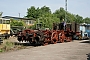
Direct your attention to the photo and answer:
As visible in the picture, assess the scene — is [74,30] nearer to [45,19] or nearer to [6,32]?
[6,32]

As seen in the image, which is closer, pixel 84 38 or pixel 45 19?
pixel 84 38

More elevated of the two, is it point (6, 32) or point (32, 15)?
point (32, 15)

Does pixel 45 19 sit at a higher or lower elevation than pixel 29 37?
higher

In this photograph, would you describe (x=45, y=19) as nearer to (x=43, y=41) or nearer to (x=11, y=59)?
(x=43, y=41)

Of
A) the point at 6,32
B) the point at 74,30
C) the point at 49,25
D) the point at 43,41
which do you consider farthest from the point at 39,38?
the point at 49,25

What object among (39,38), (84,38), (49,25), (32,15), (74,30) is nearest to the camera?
(39,38)

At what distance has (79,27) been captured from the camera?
1266 inches

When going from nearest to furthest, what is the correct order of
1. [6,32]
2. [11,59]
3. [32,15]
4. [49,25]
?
[11,59]
[6,32]
[49,25]
[32,15]

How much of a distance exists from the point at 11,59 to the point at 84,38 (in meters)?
21.9

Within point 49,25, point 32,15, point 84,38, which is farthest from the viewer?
point 32,15

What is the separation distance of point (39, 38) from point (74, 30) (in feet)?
31.6

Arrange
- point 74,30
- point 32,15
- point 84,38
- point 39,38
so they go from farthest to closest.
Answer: point 32,15
point 84,38
point 74,30
point 39,38

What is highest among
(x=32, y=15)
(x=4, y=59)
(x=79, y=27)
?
(x=32, y=15)

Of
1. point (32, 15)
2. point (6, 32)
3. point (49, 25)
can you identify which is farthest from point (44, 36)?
point (32, 15)
